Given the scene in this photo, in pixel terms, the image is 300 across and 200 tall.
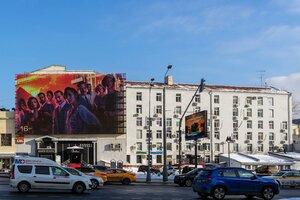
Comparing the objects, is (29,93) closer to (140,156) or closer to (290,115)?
(140,156)

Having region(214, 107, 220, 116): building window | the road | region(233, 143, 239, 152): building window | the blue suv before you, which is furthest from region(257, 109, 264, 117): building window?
the blue suv

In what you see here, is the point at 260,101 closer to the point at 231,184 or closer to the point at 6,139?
the point at 6,139

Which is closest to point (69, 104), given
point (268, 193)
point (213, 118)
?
point (213, 118)

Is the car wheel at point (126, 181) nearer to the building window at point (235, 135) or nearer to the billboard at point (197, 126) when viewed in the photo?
the billboard at point (197, 126)

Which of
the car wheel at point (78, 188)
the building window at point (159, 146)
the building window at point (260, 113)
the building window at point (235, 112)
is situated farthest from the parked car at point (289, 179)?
the building window at point (260, 113)

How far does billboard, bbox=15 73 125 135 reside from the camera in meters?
79.4

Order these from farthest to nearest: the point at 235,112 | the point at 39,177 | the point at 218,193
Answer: the point at 235,112
the point at 39,177
the point at 218,193

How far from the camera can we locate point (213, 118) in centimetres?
8638

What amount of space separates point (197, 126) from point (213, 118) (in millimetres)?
34124

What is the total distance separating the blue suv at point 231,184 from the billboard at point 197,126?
85.0 ft

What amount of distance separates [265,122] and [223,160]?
42.0ft

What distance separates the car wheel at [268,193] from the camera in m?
24.3

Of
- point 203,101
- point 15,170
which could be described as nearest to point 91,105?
point 203,101

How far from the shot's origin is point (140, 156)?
8312cm
